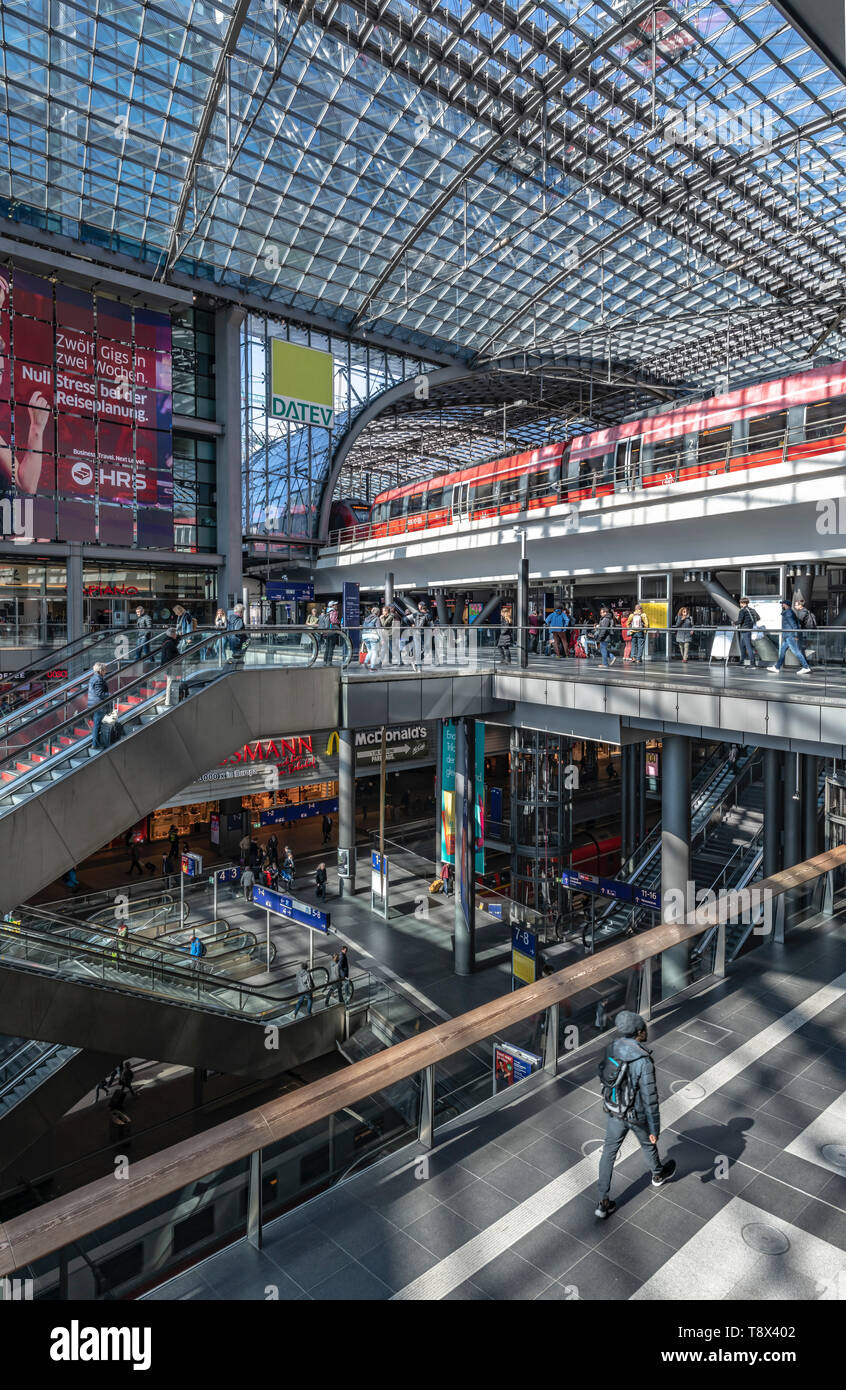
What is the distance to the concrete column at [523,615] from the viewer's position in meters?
17.2

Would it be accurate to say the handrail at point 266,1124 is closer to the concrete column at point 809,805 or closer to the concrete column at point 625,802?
the concrete column at point 809,805

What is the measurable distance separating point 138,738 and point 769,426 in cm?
1585

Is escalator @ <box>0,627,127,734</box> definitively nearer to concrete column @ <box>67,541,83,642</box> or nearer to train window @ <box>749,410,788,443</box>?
train window @ <box>749,410,788,443</box>

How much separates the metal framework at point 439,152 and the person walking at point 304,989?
22.5m

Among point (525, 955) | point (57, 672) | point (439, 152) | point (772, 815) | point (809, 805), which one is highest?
point (439, 152)

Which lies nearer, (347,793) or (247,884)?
(247,884)

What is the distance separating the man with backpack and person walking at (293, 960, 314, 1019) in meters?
10.4

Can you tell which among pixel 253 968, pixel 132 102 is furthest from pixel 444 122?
pixel 253 968

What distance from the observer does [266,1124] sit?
3891 millimetres

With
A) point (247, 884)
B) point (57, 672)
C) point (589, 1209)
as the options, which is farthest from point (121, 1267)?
point (247, 884)

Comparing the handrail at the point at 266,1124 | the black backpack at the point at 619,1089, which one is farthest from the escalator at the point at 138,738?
the black backpack at the point at 619,1089

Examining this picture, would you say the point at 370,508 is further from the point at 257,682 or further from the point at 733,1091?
the point at 733,1091

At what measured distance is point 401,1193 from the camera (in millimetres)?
→ 4473

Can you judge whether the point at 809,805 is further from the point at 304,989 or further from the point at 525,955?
the point at 304,989
